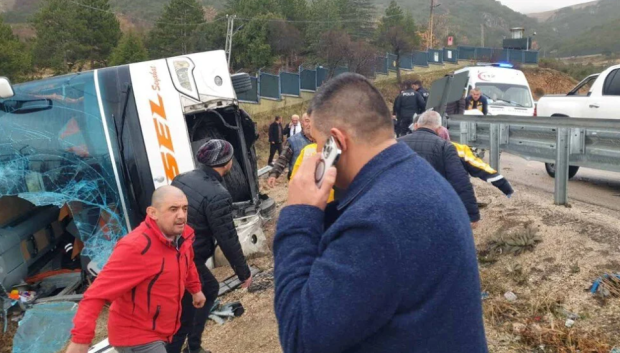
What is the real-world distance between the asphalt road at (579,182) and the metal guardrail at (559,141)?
2.22ft

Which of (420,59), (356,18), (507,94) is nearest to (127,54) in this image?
(420,59)

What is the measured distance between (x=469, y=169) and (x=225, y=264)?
381 cm

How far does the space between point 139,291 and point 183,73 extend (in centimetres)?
391

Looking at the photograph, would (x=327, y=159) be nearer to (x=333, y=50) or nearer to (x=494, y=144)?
(x=494, y=144)

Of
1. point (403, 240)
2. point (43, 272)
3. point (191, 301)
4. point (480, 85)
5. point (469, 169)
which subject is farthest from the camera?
point (480, 85)

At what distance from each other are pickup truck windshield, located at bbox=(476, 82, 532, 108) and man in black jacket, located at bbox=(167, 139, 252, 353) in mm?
10630

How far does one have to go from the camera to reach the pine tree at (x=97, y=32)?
32500 millimetres

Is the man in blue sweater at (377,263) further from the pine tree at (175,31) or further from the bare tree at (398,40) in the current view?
the pine tree at (175,31)

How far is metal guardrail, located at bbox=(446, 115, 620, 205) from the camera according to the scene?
17.6 ft

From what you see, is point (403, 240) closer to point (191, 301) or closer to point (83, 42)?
point (191, 301)

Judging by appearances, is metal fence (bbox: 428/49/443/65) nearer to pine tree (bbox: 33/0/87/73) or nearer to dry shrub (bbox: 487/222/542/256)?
pine tree (bbox: 33/0/87/73)

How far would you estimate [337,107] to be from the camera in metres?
1.52

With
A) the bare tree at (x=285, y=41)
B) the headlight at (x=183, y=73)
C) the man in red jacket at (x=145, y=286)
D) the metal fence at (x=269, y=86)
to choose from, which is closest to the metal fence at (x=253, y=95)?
the metal fence at (x=269, y=86)

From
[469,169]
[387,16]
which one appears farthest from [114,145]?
[387,16]
